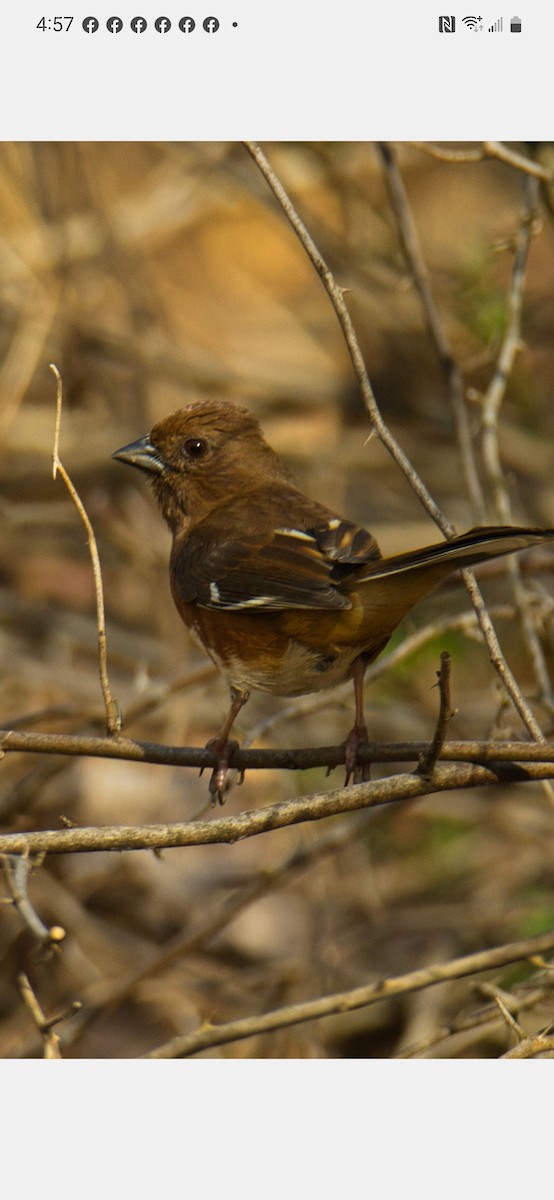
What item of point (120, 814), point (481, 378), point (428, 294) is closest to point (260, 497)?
point (428, 294)

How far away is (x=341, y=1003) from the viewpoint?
2.57 m

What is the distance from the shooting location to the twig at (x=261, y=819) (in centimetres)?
198

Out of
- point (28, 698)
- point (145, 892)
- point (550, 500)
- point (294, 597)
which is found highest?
point (294, 597)

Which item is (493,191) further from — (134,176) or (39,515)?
(39,515)

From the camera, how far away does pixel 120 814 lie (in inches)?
180

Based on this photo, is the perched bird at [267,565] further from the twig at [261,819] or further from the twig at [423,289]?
the twig at [423,289]

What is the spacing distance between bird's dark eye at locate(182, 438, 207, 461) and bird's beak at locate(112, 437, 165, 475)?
73mm

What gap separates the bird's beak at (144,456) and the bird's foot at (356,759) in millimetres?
1067

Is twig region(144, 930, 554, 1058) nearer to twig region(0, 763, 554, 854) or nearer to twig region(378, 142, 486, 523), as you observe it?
twig region(0, 763, 554, 854)

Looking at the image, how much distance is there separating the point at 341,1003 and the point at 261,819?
73 centimetres

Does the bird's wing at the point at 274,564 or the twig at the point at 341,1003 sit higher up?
the bird's wing at the point at 274,564

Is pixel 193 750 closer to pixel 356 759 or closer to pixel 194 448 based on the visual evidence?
pixel 356 759

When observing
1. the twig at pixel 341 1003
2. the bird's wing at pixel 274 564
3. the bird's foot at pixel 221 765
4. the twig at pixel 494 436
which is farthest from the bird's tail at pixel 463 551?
the twig at pixel 341 1003

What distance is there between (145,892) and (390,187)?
8.08ft
